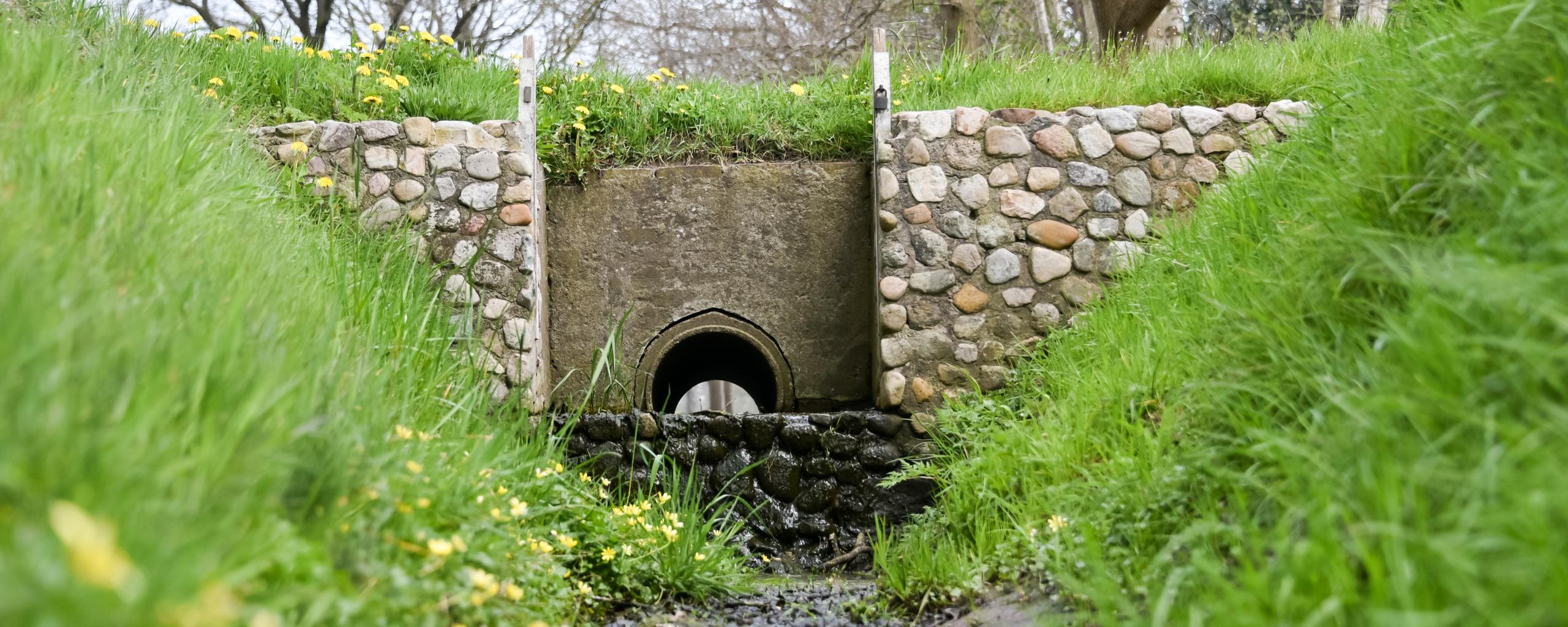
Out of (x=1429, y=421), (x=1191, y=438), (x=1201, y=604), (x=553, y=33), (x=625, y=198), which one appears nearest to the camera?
(x=1429, y=421)

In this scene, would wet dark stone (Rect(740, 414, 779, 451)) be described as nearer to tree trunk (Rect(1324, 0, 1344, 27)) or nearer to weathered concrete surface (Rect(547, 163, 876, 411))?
weathered concrete surface (Rect(547, 163, 876, 411))

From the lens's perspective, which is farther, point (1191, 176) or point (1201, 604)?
point (1191, 176)

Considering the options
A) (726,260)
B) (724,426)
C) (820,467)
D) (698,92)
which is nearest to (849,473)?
(820,467)

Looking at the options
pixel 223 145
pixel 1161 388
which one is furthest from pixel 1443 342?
pixel 223 145

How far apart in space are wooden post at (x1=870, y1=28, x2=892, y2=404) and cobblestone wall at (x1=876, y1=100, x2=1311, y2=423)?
3cm

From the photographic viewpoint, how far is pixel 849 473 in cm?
466

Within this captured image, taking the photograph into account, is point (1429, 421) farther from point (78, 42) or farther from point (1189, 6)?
point (1189, 6)

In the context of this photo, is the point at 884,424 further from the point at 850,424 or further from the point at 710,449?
the point at 710,449

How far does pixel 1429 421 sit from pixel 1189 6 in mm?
16333

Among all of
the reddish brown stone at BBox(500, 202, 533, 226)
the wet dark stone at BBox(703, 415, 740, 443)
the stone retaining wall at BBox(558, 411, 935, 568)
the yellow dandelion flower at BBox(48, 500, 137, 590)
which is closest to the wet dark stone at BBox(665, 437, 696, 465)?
the stone retaining wall at BBox(558, 411, 935, 568)

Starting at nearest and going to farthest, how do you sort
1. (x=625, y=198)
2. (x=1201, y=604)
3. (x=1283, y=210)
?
(x=1201, y=604), (x=1283, y=210), (x=625, y=198)

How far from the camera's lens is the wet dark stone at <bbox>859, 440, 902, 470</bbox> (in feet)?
15.3

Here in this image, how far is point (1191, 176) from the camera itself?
15.6 feet

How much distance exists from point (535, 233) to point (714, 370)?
2.95 m
